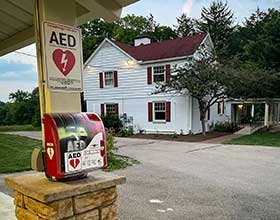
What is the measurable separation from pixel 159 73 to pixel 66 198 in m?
14.6

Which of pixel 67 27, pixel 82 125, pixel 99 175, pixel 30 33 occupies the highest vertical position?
pixel 30 33

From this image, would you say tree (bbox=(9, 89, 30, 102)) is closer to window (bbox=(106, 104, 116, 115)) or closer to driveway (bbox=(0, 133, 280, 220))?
window (bbox=(106, 104, 116, 115))

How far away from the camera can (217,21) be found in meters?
34.7

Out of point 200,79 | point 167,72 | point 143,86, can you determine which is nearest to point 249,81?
point 200,79

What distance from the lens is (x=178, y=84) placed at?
46.2 feet

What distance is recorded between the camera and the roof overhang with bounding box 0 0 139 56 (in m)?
2.14

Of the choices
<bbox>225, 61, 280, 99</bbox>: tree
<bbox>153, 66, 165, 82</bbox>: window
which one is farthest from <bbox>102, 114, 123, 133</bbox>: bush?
<bbox>225, 61, 280, 99</bbox>: tree

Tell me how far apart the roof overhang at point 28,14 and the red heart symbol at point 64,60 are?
0.45 metres

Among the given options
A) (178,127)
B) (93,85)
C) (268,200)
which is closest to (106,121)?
(93,85)

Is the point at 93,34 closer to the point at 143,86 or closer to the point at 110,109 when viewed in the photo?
the point at 110,109

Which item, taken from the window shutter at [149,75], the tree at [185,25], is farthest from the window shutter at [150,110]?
the tree at [185,25]

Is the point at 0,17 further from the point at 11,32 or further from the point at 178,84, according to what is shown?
the point at 178,84

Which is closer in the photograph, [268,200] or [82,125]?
[82,125]

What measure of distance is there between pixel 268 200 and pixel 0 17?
463cm
